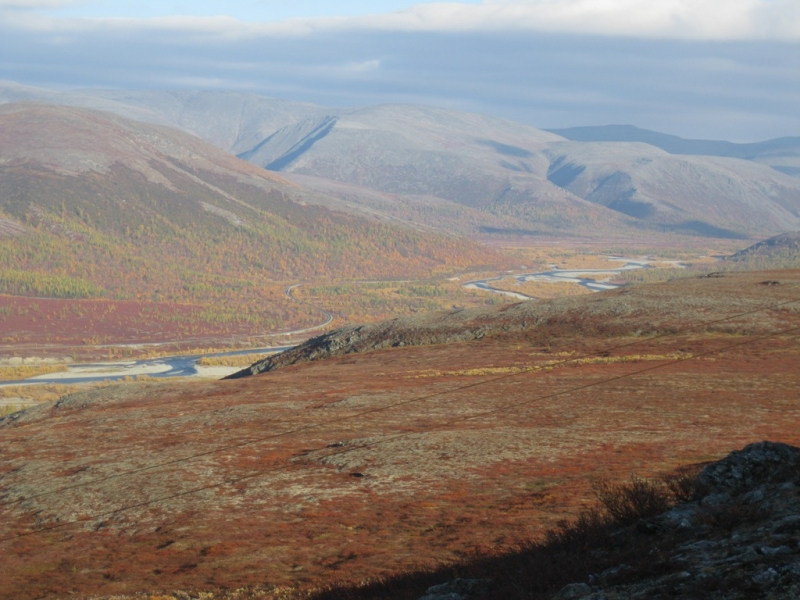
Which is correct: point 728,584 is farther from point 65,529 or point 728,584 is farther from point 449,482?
point 65,529

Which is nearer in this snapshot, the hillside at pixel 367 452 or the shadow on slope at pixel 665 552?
the shadow on slope at pixel 665 552

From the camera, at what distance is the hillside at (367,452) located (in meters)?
20.5

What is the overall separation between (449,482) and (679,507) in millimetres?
9489

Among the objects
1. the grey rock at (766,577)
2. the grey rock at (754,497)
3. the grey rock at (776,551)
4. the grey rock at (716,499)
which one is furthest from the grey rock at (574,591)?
the grey rock at (716,499)

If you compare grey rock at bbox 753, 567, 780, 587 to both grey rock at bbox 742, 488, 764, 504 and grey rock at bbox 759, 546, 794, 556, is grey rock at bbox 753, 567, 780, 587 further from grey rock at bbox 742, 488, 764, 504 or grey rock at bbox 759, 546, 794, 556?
grey rock at bbox 742, 488, 764, 504

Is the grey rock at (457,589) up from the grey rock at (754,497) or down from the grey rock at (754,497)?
down

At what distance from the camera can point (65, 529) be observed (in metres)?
25.7

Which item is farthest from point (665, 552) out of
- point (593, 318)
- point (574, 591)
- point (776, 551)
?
point (593, 318)

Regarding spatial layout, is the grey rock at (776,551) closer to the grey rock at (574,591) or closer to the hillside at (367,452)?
the grey rock at (574,591)

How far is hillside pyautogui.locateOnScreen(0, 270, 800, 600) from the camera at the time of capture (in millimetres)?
20516

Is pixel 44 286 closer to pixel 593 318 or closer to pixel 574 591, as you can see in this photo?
pixel 593 318

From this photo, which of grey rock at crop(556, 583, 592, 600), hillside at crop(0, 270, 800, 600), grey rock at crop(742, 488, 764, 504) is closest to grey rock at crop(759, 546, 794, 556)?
grey rock at crop(556, 583, 592, 600)

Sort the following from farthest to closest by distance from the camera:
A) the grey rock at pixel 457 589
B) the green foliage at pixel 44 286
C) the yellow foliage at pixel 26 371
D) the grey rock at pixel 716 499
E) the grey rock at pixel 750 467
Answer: the green foliage at pixel 44 286 → the yellow foliage at pixel 26 371 → the grey rock at pixel 750 467 → the grey rock at pixel 716 499 → the grey rock at pixel 457 589

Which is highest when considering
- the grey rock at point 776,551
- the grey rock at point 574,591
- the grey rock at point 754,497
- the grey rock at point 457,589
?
the grey rock at point 776,551
